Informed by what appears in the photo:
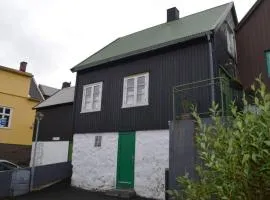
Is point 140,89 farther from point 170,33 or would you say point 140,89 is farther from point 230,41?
point 230,41

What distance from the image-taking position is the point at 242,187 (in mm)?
2869

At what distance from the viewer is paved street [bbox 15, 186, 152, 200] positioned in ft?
40.2

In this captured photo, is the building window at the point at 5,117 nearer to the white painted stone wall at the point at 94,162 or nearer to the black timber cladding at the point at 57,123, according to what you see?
the black timber cladding at the point at 57,123

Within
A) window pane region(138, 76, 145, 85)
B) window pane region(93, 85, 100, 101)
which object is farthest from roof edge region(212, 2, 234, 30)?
window pane region(93, 85, 100, 101)

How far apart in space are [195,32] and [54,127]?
12.6 meters

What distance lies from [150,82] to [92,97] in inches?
157

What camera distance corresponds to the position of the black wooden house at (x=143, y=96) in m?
12.0

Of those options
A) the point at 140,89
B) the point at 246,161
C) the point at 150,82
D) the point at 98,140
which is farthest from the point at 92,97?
the point at 246,161

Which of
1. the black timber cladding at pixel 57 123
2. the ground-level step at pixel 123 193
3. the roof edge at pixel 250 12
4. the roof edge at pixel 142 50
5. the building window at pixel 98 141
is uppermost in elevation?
the roof edge at pixel 250 12

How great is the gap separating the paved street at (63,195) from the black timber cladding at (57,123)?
17.0 feet

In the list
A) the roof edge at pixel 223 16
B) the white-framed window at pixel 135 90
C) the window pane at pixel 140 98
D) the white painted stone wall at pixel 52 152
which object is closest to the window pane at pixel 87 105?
the white-framed window at pixel 135 90

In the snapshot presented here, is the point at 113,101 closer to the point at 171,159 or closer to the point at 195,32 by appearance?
the point at 195,32

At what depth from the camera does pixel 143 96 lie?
1355 cm

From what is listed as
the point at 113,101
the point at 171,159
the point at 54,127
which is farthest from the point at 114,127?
the point at 54,127
